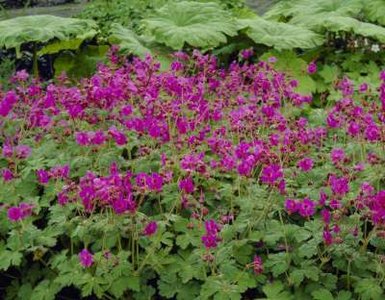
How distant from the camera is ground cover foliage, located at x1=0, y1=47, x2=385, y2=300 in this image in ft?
9.07

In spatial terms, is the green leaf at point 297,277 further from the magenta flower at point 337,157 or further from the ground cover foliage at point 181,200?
the magenta flower at point 337,157

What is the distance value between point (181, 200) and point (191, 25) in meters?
3.22

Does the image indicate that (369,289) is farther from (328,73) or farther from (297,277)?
(328,73)

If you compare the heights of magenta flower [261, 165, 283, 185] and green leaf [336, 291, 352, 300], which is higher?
magenta flower [261, 165, 283, 185]

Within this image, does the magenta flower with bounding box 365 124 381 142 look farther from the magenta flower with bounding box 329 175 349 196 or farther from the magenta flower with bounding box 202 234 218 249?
the magenta flower with bounding box 202 234 218 249

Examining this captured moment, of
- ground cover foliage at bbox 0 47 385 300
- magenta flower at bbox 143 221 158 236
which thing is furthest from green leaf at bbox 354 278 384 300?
magenta flower at bbox 143 221 158 236

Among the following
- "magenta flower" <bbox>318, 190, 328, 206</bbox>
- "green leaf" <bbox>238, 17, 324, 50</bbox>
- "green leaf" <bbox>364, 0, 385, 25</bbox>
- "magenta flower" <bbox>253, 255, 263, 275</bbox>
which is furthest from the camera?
"green leaf" <bbox>364, 0, 385, 25</bbox>

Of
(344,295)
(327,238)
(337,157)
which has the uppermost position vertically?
(337,157)

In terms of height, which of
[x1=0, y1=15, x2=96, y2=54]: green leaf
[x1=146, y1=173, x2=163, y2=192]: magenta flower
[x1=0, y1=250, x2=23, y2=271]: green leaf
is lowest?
[x1=0, y1=250, x2=23, y2=271]: green leaf

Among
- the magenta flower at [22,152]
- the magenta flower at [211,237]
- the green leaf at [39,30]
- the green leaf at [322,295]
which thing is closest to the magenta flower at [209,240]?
the magenta flower at [211,237]

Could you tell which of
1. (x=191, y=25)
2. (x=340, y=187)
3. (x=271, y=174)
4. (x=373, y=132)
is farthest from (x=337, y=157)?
(x=191, y=25)

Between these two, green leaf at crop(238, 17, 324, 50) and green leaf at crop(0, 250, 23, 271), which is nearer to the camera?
green leaf at crop(0, 250, 23, 271)

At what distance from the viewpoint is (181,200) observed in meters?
2.93

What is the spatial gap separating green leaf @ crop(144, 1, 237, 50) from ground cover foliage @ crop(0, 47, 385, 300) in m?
1.99
